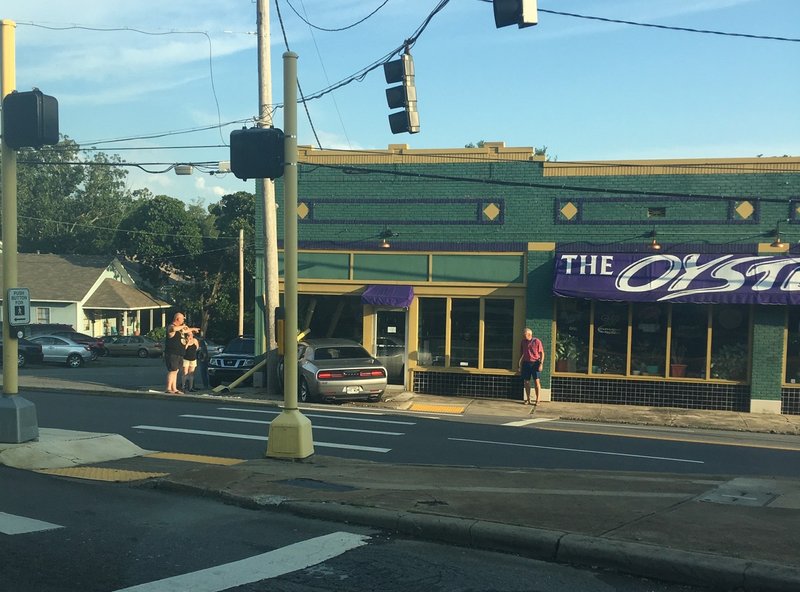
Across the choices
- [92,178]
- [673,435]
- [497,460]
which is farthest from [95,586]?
[92,178]

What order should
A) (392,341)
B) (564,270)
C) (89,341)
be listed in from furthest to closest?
1. (89,341)
2. (392,341)
3. (564,270)

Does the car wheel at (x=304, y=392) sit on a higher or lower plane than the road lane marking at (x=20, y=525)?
lower

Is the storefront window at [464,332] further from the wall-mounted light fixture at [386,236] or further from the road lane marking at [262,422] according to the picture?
the road lane marking at [262,422]

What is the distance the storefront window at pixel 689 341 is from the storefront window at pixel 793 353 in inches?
70.3

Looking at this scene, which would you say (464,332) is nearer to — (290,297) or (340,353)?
(340,353)

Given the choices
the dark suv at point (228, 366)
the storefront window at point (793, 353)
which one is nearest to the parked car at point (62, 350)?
the dark suv at point (228, 366)

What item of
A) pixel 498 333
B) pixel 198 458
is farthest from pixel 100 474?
pixel 498 333

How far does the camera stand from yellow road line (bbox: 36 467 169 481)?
27.1 feet

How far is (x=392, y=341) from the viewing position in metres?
19.8

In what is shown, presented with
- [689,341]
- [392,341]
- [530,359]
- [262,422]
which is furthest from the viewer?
[392,341]

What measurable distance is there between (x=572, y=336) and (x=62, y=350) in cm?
2624

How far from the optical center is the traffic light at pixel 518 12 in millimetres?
8719

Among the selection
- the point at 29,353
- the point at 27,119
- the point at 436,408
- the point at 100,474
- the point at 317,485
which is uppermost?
the point at 27,119

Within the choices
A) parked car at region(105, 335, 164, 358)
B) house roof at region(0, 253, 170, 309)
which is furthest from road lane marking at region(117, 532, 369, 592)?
house roof at region(0, 253, 170, 309)
